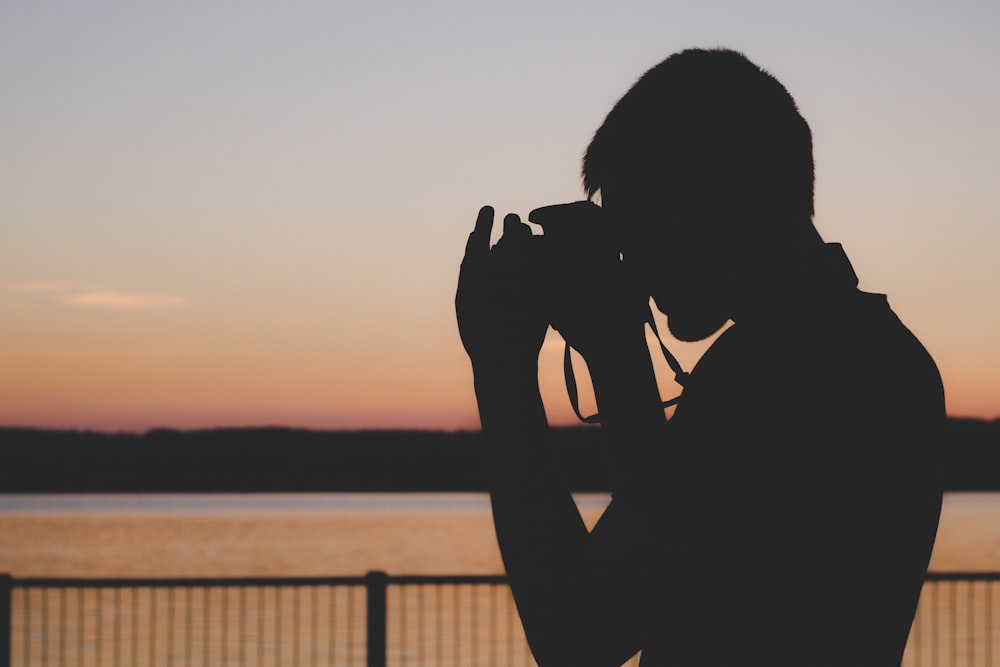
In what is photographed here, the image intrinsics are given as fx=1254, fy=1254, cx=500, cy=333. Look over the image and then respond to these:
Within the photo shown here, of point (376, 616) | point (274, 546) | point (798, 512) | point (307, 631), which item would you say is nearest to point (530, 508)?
point (798, 512)

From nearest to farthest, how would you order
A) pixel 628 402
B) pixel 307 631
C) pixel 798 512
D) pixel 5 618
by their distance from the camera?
pixel 798 512, pixel 628 402, pixel 5 618, pixel 307 631

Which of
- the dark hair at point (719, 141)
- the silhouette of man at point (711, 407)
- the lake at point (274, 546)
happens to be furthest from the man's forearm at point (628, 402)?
the lake at point (274, 546)

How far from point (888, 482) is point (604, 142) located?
1.74ft

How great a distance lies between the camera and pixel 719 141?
4.61 feet

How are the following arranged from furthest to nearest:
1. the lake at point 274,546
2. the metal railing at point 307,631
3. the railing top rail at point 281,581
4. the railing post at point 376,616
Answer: the lake at point 274,546 < the metal railing at point 307,631 < the railing top rail at point 281,581 < the railing post at point 376,616

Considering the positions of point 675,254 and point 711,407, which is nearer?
point 711,407

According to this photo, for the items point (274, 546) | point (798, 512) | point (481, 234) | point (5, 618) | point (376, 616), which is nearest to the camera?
point (798, 512)

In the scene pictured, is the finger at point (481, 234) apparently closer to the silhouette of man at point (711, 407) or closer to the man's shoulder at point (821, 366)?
the silhouette of man at point (711, 407)

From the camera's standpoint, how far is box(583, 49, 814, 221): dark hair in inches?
55.1

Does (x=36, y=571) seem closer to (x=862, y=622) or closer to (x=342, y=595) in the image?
(x=342, y=595)

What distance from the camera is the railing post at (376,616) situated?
7488 mm

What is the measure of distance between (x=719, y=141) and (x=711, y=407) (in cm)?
31

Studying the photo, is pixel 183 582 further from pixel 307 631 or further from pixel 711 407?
pixel 307 631

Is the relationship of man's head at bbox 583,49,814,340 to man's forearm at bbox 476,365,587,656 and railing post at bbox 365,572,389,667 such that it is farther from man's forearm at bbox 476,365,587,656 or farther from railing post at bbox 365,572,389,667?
railing post at bbox 365,572,389,667
